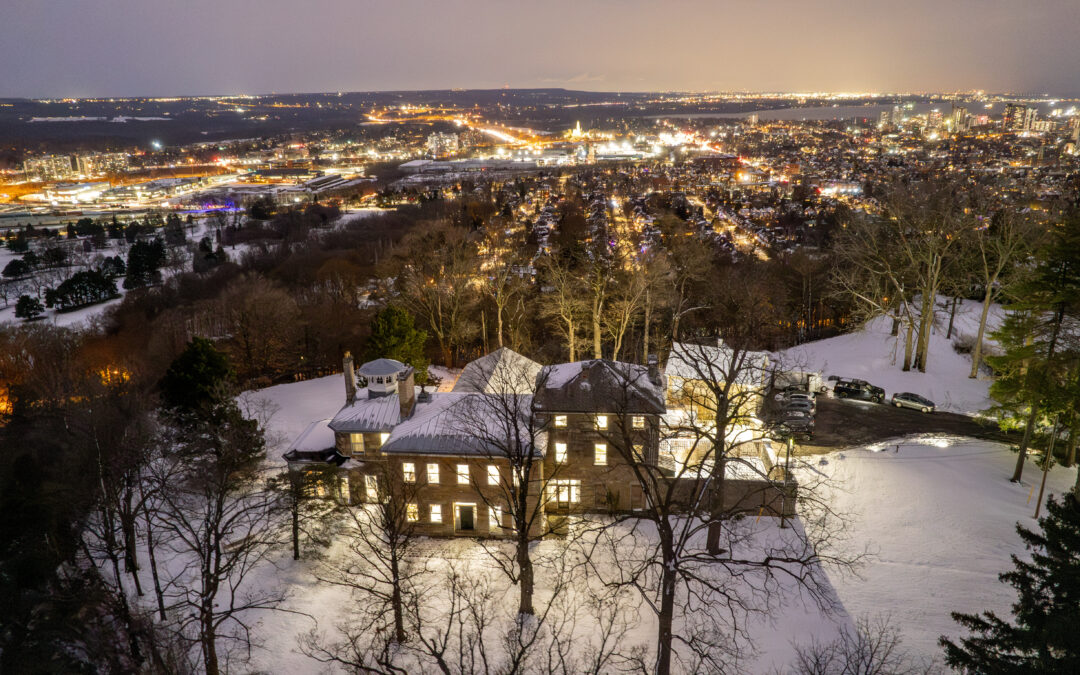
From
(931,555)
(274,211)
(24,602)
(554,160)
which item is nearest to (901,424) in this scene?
(931,555)

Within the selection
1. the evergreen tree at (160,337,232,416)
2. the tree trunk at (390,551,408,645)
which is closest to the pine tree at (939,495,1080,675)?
the tree trunk at (390,551,408,645)

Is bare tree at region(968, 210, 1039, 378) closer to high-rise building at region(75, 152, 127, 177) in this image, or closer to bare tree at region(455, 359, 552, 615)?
bare tree at region(455, 359, 552, 615)

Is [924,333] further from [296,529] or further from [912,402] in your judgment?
[296,529]

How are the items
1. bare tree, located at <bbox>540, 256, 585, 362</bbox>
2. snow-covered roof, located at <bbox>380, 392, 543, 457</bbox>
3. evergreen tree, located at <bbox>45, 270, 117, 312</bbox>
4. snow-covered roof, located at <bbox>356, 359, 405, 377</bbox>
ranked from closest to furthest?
1. snow-covered roof, located at <bbox>380, 392, 543, 457</bbox>
2. snow-covered roof, located at <bbox>356, 359, 405, 377</bbox>
3. bare tree, located at <bbox>540, 256, 585, 362</bbox>
4. evergreen tree, located at <bbox>45, 270, 117, 312</bbox>

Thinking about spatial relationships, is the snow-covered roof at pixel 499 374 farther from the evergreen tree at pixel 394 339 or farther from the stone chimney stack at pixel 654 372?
the stone chimney stack at pixel 654 372

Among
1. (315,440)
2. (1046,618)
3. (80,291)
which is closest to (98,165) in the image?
(80,291)

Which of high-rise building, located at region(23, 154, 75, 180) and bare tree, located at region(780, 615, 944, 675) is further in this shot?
high-rise building, located at region(23, 154, 75, 180)
